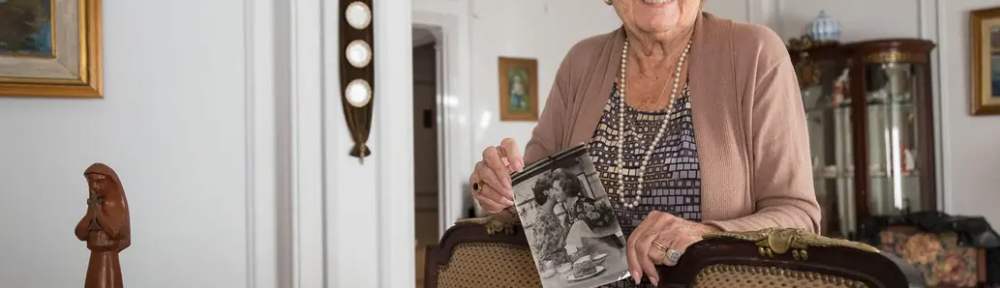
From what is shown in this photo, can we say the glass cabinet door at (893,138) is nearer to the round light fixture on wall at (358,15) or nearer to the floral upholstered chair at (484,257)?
the round light fixture on wall at (358,15)

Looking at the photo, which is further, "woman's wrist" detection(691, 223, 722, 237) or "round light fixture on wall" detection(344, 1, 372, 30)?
"round light fixture on wall" detection(344, 1, 372, 30)

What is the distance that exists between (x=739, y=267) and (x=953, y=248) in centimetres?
378

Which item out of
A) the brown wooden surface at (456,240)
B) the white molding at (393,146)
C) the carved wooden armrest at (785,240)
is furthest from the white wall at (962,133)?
the carved wooden armrest at (785,240)

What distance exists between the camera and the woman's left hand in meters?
0.95

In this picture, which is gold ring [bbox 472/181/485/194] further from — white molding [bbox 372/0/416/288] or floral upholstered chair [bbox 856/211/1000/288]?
floral upholstered chair [bbox 856/211/1000/288]

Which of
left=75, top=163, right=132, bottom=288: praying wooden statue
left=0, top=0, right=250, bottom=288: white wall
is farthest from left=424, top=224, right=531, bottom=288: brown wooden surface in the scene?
left=0, top=0, right=250, bottom=288: white wall

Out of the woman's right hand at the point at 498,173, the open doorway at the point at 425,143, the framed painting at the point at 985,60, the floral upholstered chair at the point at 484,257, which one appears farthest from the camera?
the open doorway at the point at 425,143

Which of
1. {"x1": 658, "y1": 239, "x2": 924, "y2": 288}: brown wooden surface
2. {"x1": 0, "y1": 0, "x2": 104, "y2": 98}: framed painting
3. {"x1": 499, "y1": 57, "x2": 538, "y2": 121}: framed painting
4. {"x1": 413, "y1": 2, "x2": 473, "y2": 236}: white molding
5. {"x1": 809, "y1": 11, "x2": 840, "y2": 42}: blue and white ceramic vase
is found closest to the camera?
{"x1": 658, "y1": 239, "x2": 924, "y2": 288}: brown wooden surface

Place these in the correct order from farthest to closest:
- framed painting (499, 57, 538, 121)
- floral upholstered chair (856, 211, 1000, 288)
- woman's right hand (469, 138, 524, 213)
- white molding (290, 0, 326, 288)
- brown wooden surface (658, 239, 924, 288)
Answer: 1. framed painting (499, 57, 538, 121)
2. floral upholstered chair (856, 211, 1000, 288)
3. white molding (290, 0, 326, 288)
4. woman's right hand (469, 138, 524, 213)
5. brown wooden surface (658, 239, 924, 288)

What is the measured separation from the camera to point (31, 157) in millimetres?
2254

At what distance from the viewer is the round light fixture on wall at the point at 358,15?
2627mm

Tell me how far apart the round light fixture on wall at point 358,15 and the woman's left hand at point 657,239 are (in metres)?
1.84

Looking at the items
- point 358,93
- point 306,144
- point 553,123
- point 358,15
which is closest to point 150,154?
point 306,144

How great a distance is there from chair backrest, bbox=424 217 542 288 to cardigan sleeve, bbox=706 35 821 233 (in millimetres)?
436
